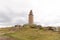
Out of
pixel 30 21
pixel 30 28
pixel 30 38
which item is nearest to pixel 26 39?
pixel 30 38

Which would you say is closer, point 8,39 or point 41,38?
point 8,39

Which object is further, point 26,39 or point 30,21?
point 30,21

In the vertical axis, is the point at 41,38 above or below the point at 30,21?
below

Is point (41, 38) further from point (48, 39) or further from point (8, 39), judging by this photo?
point (8, 39)

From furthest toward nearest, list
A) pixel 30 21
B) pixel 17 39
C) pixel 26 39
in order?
pixel 30 21
pixel 26 39
pixel 17 39

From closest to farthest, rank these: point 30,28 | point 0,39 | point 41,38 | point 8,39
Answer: point 0,39 < point 8,39 < point 41,38 < point 30,28

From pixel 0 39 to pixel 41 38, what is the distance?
20.9m

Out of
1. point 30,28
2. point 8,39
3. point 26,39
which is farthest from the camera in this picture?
point 30,28

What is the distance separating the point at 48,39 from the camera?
63.3 meters

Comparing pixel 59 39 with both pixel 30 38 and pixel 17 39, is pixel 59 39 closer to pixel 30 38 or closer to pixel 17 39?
pixel 30 38

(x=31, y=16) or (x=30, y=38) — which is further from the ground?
(x=31, y=16)

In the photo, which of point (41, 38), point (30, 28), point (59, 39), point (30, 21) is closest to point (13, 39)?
point (41, 38)

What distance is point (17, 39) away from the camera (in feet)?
188

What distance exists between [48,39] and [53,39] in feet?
6.90
